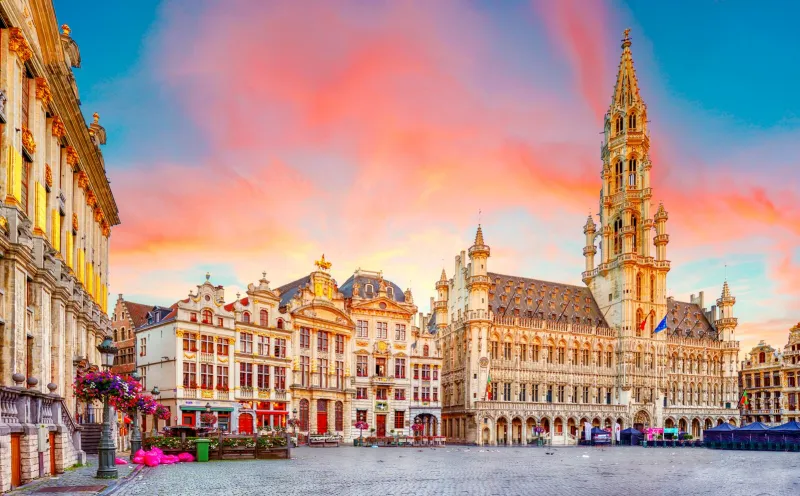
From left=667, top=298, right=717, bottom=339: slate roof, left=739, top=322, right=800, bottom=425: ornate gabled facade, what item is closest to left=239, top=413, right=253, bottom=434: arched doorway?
left=667, top=298, right=717, bottom=339: slate roof

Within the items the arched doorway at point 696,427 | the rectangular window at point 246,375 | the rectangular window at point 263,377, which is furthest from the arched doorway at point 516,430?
the rectangular window at point 246,375

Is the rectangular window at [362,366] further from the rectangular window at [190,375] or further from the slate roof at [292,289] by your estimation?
the rectangular window at [190,375]

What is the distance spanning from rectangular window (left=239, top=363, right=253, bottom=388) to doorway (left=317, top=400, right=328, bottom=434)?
8.53 metres

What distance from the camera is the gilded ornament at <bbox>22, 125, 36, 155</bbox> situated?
80.7 feet

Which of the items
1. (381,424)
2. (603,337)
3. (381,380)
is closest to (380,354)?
(381,380)

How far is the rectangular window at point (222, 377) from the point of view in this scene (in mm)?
60344

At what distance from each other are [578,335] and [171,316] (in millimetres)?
52869

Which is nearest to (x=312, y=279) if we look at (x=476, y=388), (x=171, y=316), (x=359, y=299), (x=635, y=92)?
(x=359, y=299)

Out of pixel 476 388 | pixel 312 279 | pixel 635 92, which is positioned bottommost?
pixel 476 388

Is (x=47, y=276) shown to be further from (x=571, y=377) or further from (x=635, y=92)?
(x=635, y=92)

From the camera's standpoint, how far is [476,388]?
84375 mm

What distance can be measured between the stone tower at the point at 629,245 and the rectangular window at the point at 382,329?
34901mm

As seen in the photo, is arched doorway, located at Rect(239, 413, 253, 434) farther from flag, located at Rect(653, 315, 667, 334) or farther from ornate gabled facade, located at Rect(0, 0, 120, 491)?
flag, located at Rect(653, 315, 667, 334)

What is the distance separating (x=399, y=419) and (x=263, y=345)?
17.8 meters
